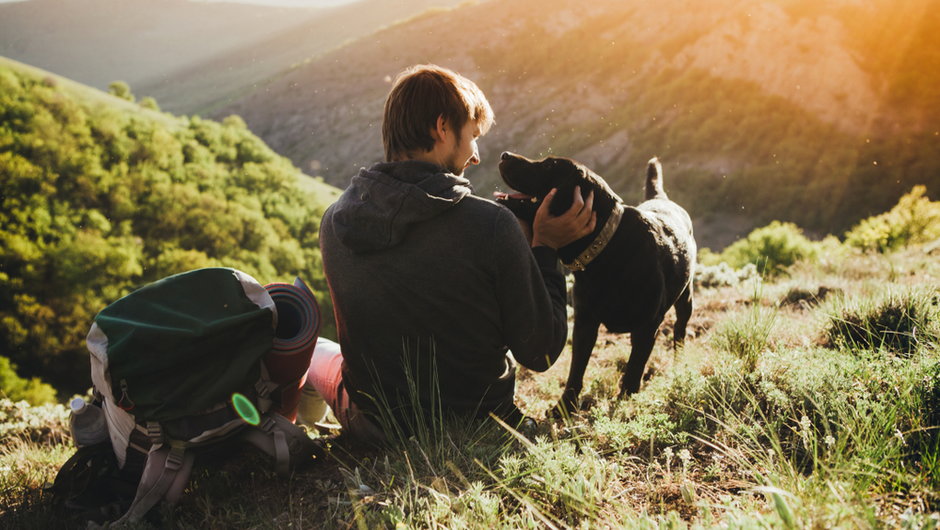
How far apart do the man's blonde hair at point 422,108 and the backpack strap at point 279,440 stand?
115 cm

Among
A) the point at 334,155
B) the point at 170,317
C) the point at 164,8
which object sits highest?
the point at 164,8

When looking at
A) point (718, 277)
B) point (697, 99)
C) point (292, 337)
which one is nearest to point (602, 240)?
point (292, 337)

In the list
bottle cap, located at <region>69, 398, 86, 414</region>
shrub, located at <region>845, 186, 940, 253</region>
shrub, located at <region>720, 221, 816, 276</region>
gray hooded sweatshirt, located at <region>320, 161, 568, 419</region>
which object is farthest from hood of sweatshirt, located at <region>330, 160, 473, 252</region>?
shrub, located at <region>720, 221, 816, 276</region>

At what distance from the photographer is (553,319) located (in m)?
1.90

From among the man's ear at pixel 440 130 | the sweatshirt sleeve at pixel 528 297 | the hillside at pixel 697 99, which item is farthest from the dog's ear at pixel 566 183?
the hillside at pixel 697 99

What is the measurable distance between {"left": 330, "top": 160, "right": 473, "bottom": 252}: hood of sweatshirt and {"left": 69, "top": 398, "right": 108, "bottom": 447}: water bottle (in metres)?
1.25

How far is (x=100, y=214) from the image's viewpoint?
18047 mm

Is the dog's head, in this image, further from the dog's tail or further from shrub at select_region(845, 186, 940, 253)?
shrub at select_region(845, 186, 940, 253)

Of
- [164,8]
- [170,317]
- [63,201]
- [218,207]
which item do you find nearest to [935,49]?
[218,207]

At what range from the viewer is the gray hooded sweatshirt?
173 centimetres

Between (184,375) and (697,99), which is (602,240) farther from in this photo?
(697,99)

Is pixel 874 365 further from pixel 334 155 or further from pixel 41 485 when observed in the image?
pixel 334 155

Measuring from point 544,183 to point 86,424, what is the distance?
224 cm

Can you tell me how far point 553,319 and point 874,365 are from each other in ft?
4.45
